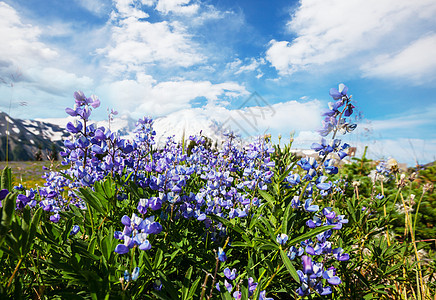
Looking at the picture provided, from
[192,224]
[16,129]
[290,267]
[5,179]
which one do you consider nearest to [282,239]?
[290,267]

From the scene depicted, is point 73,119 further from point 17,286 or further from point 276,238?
point 276,238

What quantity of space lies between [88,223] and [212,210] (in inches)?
42.7

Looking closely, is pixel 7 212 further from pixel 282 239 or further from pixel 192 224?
pixel 192 224

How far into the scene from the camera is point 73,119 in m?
1.92

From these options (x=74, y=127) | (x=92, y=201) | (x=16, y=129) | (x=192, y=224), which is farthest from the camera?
(x=16, y=129)

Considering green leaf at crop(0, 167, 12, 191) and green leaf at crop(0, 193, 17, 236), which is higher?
green leaf at crop(0, 167, 12, 191)

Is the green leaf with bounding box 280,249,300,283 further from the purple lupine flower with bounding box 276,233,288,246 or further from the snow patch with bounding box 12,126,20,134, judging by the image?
the snow patch with bounding box 12,126,20,134

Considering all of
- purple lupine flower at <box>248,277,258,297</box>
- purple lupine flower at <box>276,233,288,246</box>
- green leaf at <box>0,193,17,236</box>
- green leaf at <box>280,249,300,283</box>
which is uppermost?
green leaf at <box>0,193,17,236</box>

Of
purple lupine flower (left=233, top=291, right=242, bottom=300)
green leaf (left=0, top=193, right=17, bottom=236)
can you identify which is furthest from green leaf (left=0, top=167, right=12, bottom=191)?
purple lupine flower (left=233, top=291, right=242, bottom=300)

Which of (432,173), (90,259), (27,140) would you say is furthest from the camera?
(27,140)

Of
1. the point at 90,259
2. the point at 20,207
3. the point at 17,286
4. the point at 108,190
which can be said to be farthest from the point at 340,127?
the point at 20,207

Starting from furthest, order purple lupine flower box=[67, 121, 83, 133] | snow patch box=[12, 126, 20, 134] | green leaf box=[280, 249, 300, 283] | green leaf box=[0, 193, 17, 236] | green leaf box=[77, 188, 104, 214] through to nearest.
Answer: snow patch box=[12, 126, 20, 134]
purple lupine flower box=[67, 121, 83, 133]
green leaf box=[77, 188, 104, 214]
green leaf box=[280, 249, 300, 283]
green leaf box=[0, 193, 17, 236]

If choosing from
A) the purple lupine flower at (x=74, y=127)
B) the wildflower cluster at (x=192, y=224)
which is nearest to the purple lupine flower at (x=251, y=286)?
the wildflower cluster at (x=192, y=224)

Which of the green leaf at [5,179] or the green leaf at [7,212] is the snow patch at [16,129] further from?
the green leaf at [7,212]
